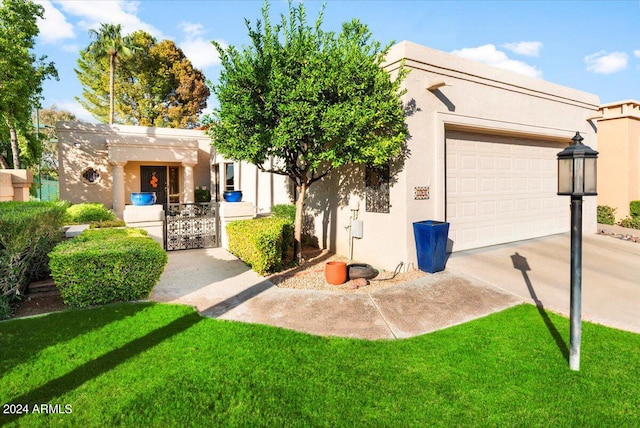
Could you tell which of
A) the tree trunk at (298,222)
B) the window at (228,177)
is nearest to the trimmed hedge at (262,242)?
the tree trunk at (298,222)

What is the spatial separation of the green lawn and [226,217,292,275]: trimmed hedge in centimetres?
233

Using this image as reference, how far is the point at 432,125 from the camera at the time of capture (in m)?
7.31

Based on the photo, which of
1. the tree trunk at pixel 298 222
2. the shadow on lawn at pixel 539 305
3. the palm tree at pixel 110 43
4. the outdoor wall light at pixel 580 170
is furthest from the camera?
the palm tree at pixel 110 43

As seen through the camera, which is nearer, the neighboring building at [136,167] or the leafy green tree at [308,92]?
the leafy green tree at [308,92]

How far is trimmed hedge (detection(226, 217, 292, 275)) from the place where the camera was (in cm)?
684

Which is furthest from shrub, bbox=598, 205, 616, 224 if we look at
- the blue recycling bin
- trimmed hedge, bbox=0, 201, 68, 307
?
trimmed hedge, bbox=0, 201, 68, 307

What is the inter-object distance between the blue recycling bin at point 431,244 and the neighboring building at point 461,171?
→ 23 centimetres

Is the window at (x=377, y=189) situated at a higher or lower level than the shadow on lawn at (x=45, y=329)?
higher

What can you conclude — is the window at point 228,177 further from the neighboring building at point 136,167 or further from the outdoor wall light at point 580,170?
the outdoor wall light at point 580,170

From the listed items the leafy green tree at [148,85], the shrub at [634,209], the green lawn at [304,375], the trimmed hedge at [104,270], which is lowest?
the green lawn at [304,375]

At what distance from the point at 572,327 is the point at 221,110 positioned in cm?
647

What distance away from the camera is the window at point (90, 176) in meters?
16.2

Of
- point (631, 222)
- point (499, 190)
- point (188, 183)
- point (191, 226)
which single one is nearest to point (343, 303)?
point (191, 226)

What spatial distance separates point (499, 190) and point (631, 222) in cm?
765
